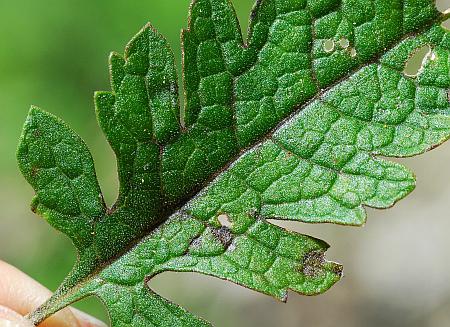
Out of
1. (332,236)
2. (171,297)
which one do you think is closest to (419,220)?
(332,236)

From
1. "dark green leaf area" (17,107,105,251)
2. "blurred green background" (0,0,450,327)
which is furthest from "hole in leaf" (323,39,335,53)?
"blurred green background" (0,0,450,327)

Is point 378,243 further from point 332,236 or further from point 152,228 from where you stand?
point 152,228

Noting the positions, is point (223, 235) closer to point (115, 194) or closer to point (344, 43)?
point (344, 43)

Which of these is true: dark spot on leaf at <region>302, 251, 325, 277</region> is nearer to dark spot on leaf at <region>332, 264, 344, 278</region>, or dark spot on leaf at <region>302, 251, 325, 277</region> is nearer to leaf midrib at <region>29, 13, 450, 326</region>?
dark spot on leaf at <region>332, 264, 344, 278</region>

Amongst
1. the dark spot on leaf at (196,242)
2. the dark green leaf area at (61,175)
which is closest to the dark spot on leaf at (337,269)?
the dark spot on leaf at (196,242)

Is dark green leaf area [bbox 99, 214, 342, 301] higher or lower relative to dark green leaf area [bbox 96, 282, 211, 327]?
higher
